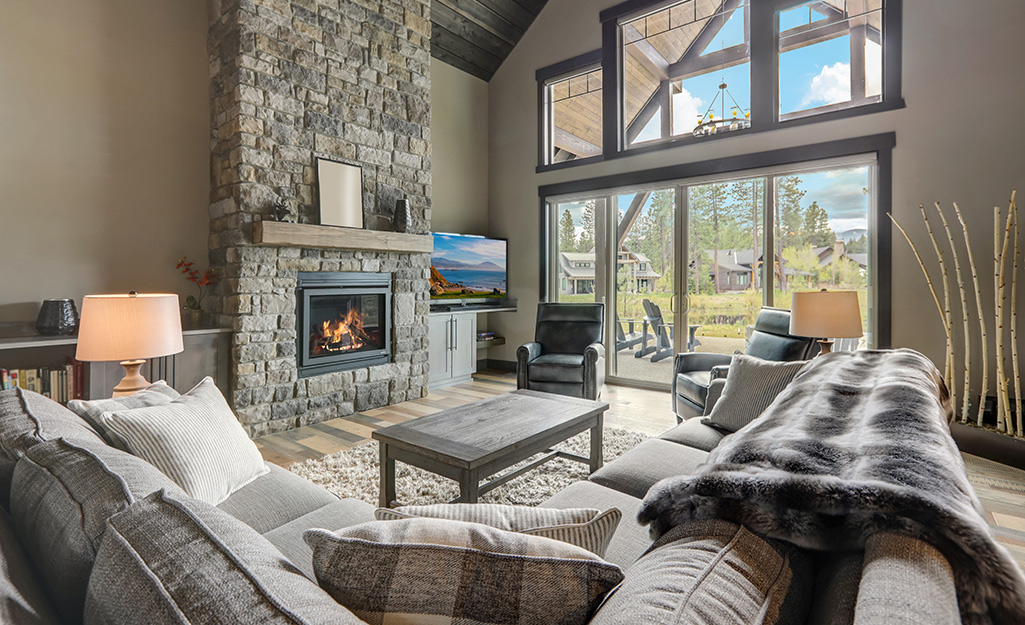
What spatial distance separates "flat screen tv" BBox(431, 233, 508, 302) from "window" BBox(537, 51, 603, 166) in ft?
4.06

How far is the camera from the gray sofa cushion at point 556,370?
3.95 m

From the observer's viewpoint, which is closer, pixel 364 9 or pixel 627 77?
pixel 364 9

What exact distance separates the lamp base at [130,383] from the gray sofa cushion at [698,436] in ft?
7.16

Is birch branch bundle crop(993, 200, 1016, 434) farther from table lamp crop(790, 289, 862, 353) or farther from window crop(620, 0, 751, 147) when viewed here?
window crop(620, 0, 751, 147)

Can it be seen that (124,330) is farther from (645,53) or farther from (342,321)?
(645,53)

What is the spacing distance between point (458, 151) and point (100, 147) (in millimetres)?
3485

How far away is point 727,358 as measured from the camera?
3.29 m

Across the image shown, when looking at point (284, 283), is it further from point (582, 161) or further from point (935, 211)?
point (935, 211)

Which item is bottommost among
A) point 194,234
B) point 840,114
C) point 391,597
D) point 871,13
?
point 391,597

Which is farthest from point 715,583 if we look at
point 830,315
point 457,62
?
point 457,62

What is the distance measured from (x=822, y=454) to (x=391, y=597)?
0.68m

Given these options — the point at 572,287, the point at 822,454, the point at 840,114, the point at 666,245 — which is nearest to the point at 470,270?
the point at 572,287

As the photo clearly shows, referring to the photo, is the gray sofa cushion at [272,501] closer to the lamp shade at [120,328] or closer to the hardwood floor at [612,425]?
the lamp shade at [120,328]

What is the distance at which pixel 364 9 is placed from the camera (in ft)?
13.4
